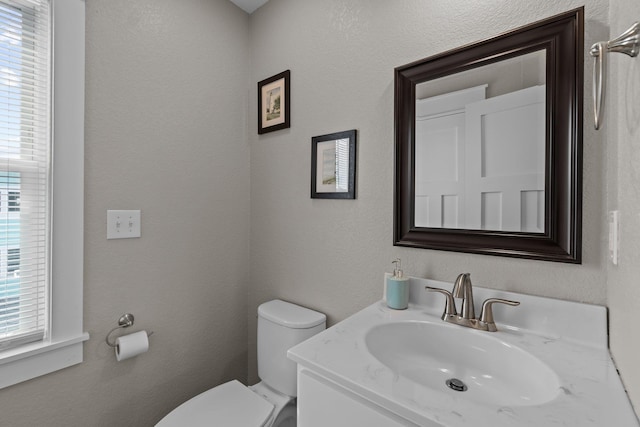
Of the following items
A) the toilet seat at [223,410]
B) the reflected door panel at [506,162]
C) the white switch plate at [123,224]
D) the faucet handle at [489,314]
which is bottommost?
the toilet seat at [223,410]

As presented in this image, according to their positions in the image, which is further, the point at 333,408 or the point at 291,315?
the point at 291,315

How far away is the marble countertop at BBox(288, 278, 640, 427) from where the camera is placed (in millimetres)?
532

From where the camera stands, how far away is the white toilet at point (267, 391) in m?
1.13

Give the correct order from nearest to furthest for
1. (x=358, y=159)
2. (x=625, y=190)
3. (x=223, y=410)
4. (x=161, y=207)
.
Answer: (x=625, y=190)
(x=223, y=410)
(x=358, y=159)
(x=161, y=207)

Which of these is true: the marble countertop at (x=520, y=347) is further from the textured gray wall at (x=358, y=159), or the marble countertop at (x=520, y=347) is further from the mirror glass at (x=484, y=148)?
the mirror glass at (x=484, y=148)

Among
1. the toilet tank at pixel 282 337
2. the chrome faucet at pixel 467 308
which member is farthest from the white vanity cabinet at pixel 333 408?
the toilet tank at pixel 282 337

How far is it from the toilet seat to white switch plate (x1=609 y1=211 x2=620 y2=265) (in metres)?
1.22

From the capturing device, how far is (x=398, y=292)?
1.06m

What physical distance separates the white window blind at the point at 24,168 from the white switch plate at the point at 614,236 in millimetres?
1717

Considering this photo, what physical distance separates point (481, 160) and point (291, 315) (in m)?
1.00

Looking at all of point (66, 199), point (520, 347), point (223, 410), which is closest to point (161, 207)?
point (66, 199)

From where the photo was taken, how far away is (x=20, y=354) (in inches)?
39.9

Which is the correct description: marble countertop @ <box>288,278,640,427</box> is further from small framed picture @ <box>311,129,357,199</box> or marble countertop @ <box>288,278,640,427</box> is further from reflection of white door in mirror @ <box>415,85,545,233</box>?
small framed picture @ <box>311,129,357,199</box>

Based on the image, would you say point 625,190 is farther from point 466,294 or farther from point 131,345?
point 131,345
